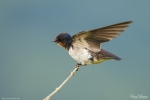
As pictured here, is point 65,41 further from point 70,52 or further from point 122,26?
point 122,26

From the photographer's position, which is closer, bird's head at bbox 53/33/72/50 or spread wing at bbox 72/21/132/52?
spread wing at bbox 72/21/132/52

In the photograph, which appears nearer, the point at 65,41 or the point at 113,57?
the point at 113,57

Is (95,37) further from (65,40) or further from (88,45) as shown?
(65,40)

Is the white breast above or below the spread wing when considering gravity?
below

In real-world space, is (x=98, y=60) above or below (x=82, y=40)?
below

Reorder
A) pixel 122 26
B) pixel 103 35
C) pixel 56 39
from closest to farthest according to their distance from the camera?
pixel 122 26
pixel 103 35
pixel 56 39

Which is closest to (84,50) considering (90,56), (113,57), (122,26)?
(90,56)
